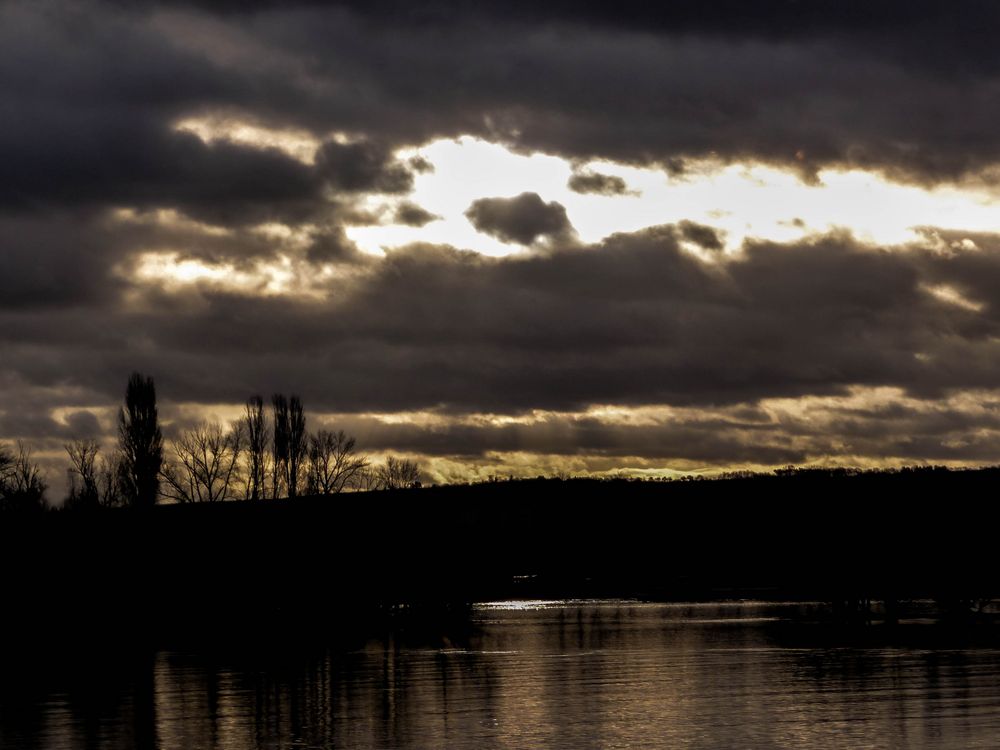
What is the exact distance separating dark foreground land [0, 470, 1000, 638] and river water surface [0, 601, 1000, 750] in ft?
84.5

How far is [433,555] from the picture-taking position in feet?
347

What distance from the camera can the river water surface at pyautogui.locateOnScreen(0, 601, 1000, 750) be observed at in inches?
1304

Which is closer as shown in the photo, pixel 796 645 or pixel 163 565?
pixel 796 645

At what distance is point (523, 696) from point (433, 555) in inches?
2505

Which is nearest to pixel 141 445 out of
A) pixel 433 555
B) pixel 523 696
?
pixel 433 555

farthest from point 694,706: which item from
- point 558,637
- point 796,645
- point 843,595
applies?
point 843,595

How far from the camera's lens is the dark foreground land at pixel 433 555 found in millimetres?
92438

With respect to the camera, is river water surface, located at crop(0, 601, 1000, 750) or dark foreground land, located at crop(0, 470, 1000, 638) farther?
dark foreground land, located at crop(0, 470, 1000, 638)

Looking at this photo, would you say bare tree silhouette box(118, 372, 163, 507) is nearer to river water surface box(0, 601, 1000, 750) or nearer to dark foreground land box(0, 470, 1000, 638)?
dark foreground land box(0, 470, 1000, 638)

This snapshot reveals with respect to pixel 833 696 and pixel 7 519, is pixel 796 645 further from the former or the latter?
pixel 7 519

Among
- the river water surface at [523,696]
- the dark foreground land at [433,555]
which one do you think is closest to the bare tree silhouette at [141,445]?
the dark foreground land at [433,555]

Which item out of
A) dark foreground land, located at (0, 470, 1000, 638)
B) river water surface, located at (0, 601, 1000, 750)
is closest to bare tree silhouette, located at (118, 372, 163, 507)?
dark foreground land, located at (0, 470, 1000, 638)

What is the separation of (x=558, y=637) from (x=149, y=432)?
59151 mm

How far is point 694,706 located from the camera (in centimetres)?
3850
